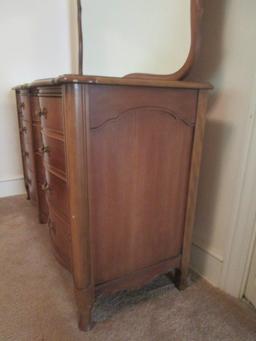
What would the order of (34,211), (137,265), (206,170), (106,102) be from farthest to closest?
1. (34,211)
2. (206,170)
3. (137,265)
4. (106,102)

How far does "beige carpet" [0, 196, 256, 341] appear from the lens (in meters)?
1.01

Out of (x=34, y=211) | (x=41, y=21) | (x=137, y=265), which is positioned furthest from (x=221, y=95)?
(x=41, y=21)

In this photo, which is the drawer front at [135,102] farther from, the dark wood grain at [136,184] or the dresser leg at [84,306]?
the dresser leg at [84,306]

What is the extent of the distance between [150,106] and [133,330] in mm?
924

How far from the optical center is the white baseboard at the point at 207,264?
1.27 m

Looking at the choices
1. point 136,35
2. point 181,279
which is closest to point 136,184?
point 181,279

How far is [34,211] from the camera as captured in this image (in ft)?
6.77

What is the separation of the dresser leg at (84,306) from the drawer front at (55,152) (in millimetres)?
492

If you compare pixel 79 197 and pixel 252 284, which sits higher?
pixel 79 197

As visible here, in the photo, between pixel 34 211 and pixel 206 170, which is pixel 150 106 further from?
pixel 34 211

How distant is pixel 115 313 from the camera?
1.12m

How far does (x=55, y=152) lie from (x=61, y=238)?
0.43 meters

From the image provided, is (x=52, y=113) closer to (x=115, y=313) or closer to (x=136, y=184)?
(x=136, y=184)

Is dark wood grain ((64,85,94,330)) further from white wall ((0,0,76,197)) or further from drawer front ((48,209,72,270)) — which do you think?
white wall ((0,0,76,197))
